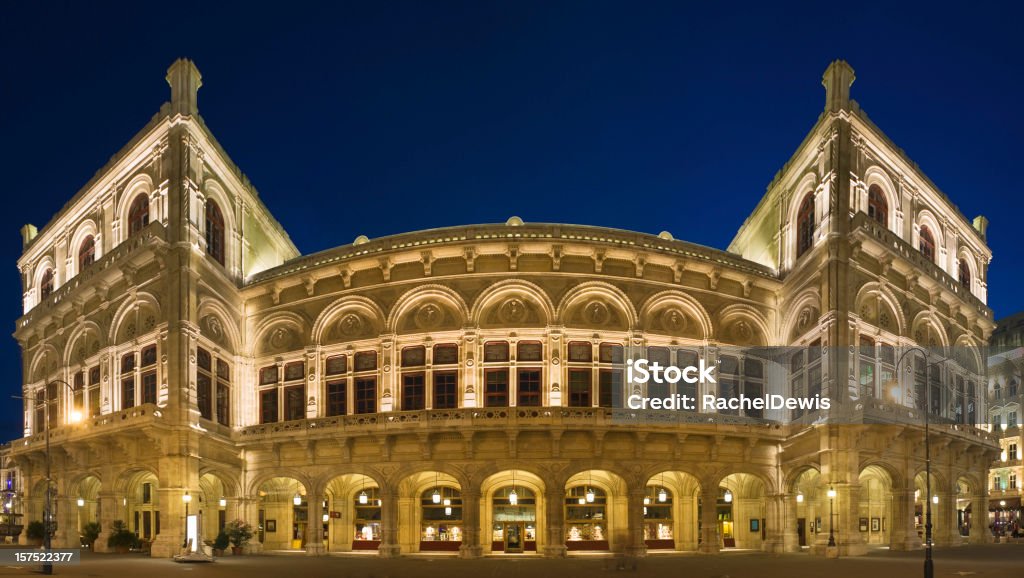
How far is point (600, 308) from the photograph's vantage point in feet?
146

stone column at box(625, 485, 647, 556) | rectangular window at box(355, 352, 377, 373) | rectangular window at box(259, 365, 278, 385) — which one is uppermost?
rectangular window at box(355, 352, 377, 373)

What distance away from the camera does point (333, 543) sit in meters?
45.9

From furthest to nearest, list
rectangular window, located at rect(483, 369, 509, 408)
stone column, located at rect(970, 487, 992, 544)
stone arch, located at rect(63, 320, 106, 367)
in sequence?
stone column, located at rect(970, 487, 992, 544) → stone arch, located at rect(63, 320, 106, 367) → rectangular window, located at rect(483, 369, 509, 408)

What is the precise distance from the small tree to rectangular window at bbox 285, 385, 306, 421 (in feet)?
19.1

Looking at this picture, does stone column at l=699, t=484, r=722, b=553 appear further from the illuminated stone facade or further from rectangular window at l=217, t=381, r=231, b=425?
rectangular window at l=217, t=381, r=231, b=425

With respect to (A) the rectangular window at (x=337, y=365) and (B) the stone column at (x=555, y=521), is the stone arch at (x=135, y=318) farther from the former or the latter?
(B) the stone column at (x=555, y=521)

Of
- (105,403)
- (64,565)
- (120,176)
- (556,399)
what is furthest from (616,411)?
(120,176)

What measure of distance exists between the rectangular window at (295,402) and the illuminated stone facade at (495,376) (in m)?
0.16

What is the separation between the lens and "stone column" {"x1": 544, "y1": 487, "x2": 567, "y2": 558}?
40.8 m

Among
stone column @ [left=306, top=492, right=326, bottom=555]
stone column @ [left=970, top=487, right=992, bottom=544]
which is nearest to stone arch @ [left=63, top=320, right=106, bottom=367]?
stone column @ [left=306, top=492, right=326, bottom=555]

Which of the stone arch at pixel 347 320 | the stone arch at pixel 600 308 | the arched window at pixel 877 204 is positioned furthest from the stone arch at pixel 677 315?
the stone arch at pixel 347 320

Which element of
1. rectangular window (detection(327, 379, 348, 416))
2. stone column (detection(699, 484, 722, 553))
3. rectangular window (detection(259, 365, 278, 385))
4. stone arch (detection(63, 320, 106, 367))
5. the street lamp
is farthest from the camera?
stone arch (detection(63, 320, 106, 367))

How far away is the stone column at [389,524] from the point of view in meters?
41.7

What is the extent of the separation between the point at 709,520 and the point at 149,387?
2841 cm
